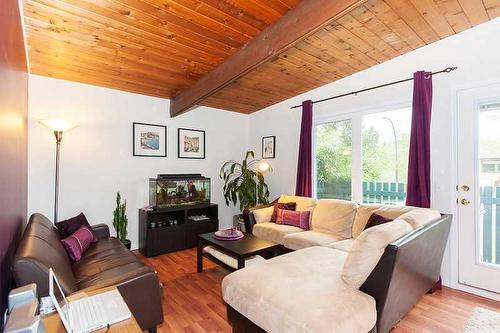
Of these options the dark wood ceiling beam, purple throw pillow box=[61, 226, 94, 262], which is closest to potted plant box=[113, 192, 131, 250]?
purple throw pillow box=[61, 226, 94, 262]

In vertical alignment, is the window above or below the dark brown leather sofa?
above

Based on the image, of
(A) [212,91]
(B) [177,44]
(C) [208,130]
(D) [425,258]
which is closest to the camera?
(D) [425,258]

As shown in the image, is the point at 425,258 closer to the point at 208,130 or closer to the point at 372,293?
the point at 372,293

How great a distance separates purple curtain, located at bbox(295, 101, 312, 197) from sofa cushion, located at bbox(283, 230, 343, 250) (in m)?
0.96

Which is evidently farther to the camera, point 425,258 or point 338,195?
point 338,195

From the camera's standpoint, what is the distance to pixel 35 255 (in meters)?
1.45

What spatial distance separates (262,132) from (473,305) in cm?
370

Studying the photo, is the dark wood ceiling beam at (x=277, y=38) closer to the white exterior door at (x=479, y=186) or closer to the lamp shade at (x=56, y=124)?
the lamp shade at (x=56, y=124)

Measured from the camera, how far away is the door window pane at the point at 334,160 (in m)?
3.78

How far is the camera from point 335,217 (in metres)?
3.28

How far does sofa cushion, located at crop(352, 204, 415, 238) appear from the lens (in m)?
2.75

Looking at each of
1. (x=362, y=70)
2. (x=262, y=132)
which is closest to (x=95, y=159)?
(x=262, y=132)

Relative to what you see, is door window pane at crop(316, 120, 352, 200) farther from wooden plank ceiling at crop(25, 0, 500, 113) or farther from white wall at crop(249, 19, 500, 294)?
wooden plank ceiling at crop(25, 0, 500, 113)

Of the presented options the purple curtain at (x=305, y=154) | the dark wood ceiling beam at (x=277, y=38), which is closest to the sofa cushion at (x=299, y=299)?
the dark wood ceiling beam at (x=277, y=38)
